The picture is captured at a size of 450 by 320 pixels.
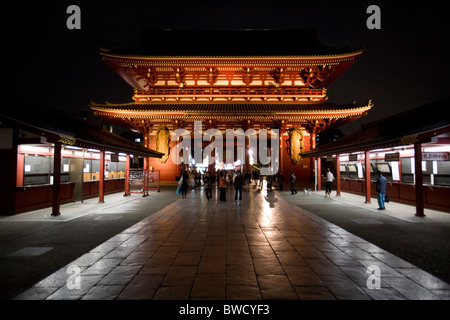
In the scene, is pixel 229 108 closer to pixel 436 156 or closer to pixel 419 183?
pixel 436 156

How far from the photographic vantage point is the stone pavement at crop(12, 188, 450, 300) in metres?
3.26

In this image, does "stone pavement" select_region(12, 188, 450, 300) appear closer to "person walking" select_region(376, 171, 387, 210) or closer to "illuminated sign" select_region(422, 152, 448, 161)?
"person walking" select_region(376, 171, 387, 210)

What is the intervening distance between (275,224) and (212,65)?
54.9ft

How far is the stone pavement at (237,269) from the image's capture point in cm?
326

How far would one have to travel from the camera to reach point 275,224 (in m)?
7.41

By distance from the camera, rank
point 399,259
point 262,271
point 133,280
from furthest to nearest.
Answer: point 399,259 → point 262,271 → point 133,280

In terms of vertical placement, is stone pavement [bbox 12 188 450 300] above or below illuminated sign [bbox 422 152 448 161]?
below

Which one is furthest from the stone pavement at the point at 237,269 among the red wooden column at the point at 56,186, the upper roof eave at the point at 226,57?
the upper roof eave at the point at 226,57

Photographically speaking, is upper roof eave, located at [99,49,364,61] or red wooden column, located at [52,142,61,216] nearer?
red wooden column, located at [52,142,61,216]

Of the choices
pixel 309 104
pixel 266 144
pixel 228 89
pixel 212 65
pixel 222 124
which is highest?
pixel 212 65

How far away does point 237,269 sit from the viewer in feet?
13.2

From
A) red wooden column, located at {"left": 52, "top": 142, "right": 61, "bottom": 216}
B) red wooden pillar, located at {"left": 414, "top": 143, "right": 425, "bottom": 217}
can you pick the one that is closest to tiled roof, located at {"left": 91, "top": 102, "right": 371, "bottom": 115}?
red wooden column, located at {"left": 52, "top": 142, "right": 61, "bottom": 216}
